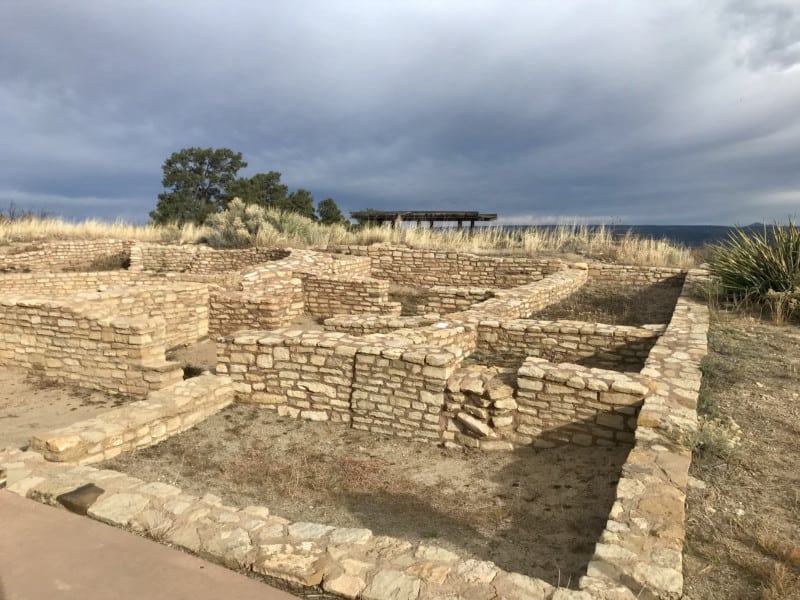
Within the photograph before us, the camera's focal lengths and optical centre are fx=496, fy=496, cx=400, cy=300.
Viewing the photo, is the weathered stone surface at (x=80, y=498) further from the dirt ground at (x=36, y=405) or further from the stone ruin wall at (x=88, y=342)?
the stone ruin wall at (x=88, y=342)

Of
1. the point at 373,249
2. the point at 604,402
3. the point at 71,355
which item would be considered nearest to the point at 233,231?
the point at 373,249

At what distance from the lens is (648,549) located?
247 centimetres

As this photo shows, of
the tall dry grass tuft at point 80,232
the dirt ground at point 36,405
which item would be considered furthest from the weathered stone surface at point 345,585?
the tall dry grass tuft at point 80,232

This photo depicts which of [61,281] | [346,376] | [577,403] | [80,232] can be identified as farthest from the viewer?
[80,232]

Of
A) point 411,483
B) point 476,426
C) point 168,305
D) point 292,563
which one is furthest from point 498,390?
point 168,305

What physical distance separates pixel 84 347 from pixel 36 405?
2.84 feet

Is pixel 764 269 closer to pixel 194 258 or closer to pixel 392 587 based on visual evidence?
pixel 392 587

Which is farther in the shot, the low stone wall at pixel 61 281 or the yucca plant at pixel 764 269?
the low stone wall at pixel 61 281

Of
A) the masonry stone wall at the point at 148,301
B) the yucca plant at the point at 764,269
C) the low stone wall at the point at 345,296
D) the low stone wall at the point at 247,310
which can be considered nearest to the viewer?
the masonry stone wall at the point at 148,301

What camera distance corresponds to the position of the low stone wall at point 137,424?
3992 millimetres

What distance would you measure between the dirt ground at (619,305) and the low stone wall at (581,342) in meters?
2.53

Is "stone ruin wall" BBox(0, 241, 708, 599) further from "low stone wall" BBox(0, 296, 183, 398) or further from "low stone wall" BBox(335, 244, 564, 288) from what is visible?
"low stone wall" BBox(335, 244, 564, 288)

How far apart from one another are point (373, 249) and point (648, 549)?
13.1 metres

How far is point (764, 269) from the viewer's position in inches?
345
